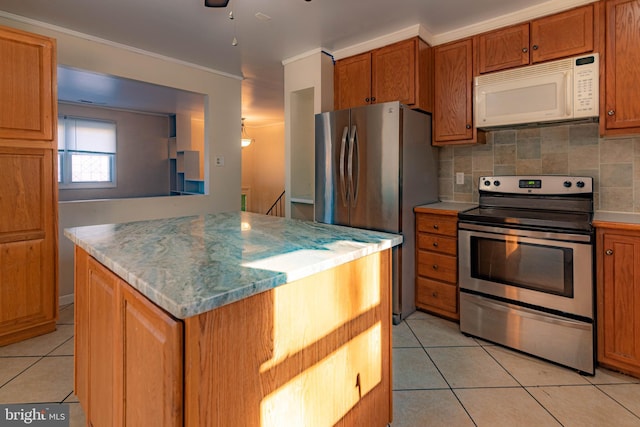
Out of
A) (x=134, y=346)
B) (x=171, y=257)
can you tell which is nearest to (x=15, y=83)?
(x=171, y=257)

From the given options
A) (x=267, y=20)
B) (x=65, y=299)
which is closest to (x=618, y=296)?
(x=267, y=20)

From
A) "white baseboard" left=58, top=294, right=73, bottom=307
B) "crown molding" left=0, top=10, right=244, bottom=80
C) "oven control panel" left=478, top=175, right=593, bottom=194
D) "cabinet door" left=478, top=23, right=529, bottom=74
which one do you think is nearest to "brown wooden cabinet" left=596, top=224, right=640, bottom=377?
"oven control panel" left=478, top=175, right=593, bottom=194

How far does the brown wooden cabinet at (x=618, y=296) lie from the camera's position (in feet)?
6.39

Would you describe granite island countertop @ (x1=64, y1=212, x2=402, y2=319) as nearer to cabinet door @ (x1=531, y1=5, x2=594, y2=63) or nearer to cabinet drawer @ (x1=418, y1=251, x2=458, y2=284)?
cabinet drawer @ (x1=418, y1=251, x2=458, y2=284)

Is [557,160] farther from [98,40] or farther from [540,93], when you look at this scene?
[98,40]

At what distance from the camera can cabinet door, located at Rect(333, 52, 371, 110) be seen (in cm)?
326

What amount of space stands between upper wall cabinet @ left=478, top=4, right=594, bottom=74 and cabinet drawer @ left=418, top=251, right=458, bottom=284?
1.53m

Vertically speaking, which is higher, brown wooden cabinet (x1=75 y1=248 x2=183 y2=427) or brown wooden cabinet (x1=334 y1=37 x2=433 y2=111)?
brown wooden cabinet (x1=334 y1=37 x2=433 y2=111)

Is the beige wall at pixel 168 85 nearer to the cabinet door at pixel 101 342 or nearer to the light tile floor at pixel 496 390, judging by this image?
the cabinet door at pixel 101 342

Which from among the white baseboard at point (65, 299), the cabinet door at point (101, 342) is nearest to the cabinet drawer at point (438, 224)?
the cabinet door at point (101, 342)

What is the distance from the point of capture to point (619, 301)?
1998mm

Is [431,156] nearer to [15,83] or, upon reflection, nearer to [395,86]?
[395,86]

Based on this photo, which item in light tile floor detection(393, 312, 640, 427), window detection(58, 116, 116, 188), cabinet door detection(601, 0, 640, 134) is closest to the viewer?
light tile floor detection(393, 312, 640, 427)

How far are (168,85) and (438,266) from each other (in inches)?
127
